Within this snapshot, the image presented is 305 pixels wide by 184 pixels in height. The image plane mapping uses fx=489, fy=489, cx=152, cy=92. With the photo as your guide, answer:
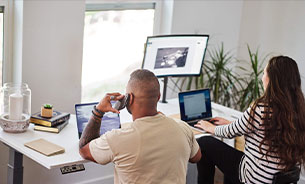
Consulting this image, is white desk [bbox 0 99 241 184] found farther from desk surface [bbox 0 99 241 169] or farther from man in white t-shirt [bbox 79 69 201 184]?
man in white t-shirt [bbox 79 69 201 184]

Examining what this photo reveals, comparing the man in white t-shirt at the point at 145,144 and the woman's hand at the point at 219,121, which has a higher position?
the man in white t-shirt at the point at 145,144

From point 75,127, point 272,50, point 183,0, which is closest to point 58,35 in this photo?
point 75,127

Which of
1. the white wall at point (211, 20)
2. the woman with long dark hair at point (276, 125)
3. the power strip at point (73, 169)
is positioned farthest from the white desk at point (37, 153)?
the white wall at point (211, 20)

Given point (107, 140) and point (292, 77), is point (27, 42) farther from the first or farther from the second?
point (292, 77)

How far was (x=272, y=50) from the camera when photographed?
4637 mm

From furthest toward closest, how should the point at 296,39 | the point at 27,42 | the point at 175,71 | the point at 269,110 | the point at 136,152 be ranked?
1. the point at 296,39
2. the point at 175,71
3. the point at 27,42
4. the point at 269,110
5. the point at 136,152

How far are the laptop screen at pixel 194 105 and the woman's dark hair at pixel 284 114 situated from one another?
76 cm

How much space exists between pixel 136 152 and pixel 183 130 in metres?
0.27

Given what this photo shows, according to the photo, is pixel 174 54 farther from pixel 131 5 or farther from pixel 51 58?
pixel 51 58

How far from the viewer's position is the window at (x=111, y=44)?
3.74 metres

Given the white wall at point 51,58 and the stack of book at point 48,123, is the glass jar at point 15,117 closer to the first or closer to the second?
the stack of book at point 48,123

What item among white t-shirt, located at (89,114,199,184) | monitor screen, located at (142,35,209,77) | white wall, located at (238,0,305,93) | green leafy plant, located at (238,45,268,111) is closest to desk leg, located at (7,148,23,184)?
white t-shirt, located at (89,114,199,184)

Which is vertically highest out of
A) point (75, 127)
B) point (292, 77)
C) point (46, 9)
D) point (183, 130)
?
point (46, 9)

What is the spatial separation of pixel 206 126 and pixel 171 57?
76 centimetres
